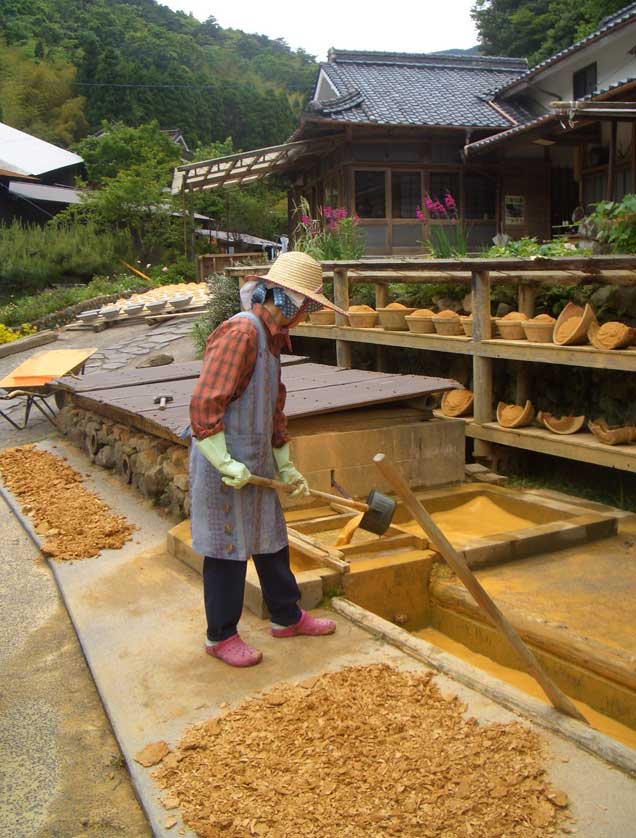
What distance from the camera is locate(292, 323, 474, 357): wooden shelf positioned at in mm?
7442

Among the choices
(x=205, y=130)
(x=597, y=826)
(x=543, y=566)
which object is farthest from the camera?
(x=205, y=130)

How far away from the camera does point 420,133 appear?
59.1 ft

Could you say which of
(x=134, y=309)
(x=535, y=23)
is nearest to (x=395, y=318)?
(x=134, y=309)

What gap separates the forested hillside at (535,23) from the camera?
2819 cm

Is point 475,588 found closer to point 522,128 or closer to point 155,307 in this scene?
point 522,128

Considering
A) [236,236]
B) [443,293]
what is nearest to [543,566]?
[443,293]

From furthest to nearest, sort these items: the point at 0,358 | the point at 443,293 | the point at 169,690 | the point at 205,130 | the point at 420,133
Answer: the point at 205,130 → the point at 420,133 → the point at 0,358 → the point at 443,293 → the point at 169,690

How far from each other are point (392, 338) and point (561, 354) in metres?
2.31

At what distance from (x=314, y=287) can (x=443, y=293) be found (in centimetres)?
506

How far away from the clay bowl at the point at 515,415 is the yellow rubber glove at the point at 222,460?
13.2ft

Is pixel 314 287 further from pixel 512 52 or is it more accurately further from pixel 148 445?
pixel 512 52

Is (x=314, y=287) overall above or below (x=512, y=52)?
below

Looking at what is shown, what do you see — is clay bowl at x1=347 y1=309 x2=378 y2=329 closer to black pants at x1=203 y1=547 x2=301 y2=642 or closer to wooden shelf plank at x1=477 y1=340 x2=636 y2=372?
wooden shelf plank at x1=477 y1=340 x2=636 y2=372

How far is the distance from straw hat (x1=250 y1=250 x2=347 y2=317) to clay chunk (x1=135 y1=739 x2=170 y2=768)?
1.89 meters
